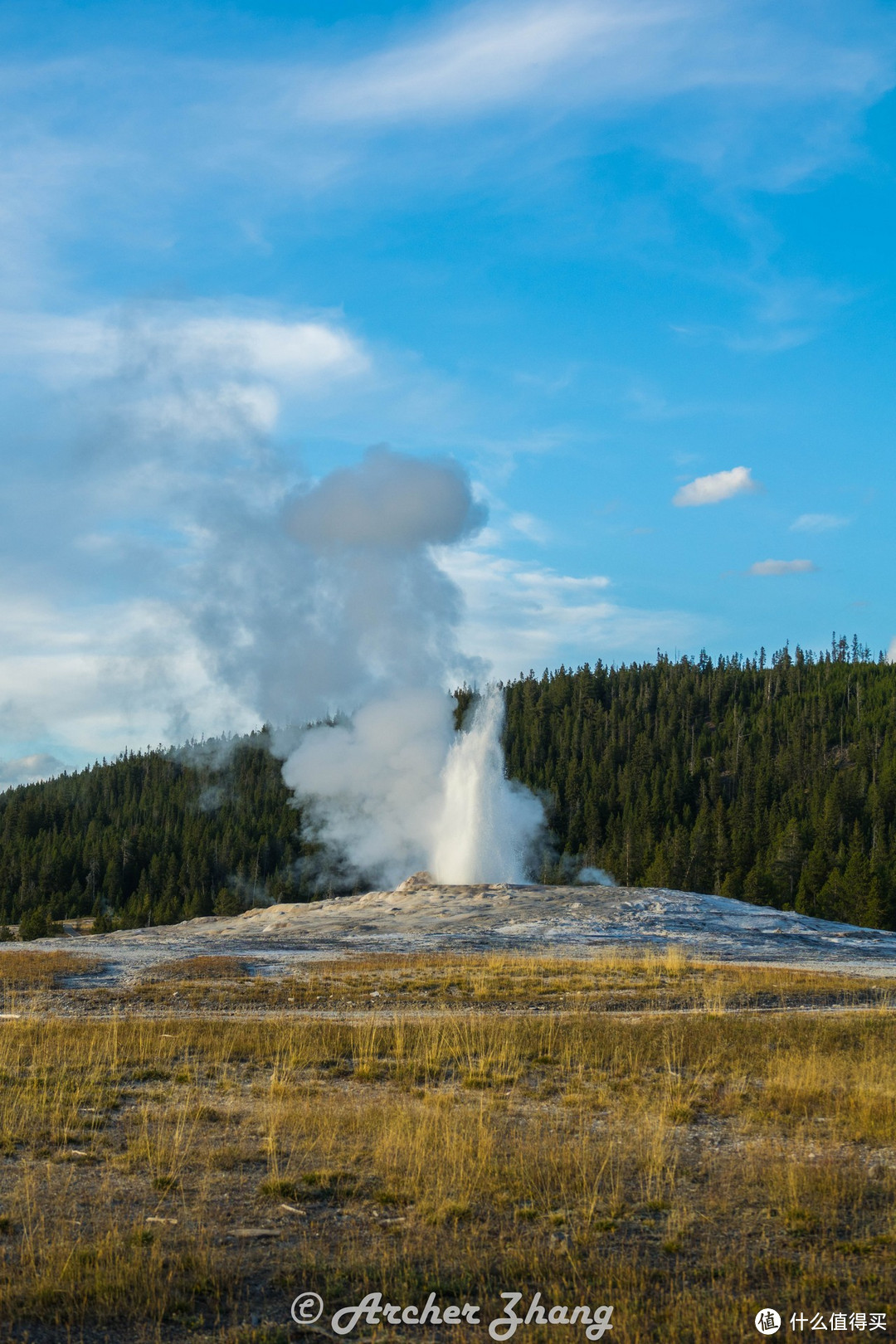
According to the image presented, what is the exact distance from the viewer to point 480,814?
233 feet

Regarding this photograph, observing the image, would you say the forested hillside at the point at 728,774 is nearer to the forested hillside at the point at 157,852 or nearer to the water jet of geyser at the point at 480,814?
the water jet of geyser at the point at 480,814

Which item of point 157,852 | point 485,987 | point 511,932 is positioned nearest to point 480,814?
point 511,932

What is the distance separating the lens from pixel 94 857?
137m

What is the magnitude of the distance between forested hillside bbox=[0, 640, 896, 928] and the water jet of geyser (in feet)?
75.8

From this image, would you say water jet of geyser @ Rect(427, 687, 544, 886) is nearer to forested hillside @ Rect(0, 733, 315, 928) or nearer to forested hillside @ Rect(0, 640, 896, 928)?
forested hillside @ Rect(0, 640, 896, 928)

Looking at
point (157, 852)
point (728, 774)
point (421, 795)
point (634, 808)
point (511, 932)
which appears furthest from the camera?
point (728, 774)

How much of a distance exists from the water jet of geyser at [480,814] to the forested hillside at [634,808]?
23.1 m

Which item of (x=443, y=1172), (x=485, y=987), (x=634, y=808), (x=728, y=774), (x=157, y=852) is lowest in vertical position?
(x=485, y=987)

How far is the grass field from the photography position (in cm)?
736

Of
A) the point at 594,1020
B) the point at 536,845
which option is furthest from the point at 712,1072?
the point at 536,845

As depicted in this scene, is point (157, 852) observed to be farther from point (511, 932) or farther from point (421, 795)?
point (511, 932)

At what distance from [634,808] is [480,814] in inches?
2209

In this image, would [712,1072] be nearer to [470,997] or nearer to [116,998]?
[470,997]

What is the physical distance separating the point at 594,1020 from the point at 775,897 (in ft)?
226
